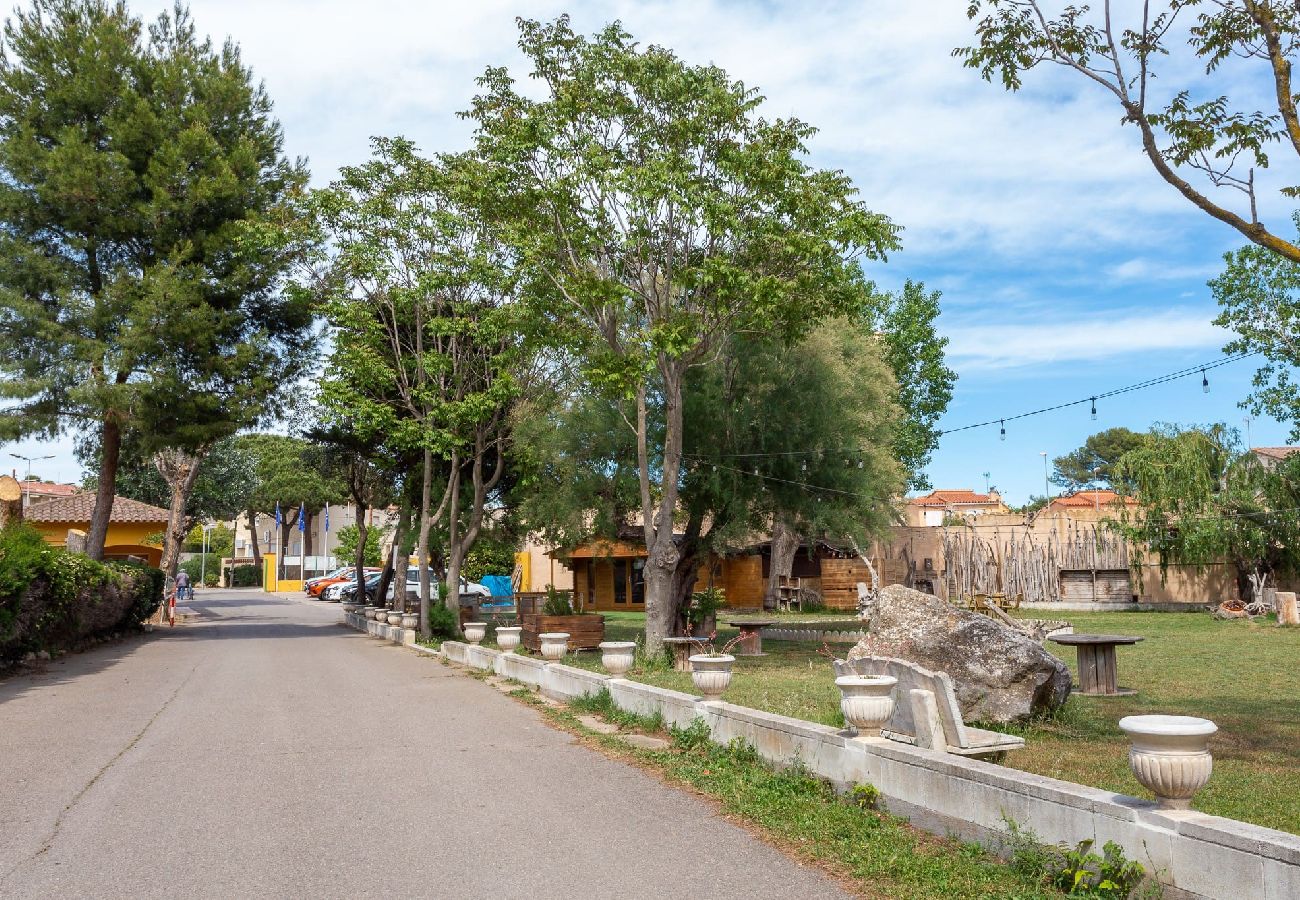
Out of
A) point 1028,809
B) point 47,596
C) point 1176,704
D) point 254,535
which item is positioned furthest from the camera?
point 254,535

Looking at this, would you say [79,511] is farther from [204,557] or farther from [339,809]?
[204,557]

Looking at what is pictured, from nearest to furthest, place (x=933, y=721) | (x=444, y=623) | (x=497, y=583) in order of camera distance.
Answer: (x=933, y=721), (x=444, y=623), (x=497, y=583)

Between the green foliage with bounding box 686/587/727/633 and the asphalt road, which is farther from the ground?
the green foliage with bounding box 686/587/727/633

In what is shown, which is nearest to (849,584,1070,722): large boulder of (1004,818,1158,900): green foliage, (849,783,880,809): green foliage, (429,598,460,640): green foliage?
(849,783,880,809): green foliage

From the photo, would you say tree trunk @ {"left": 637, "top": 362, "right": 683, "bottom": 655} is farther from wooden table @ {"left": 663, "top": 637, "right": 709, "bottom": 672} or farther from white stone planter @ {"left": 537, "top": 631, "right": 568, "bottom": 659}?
white stone planter @ {"left": 537, "top": 631, "right": 568, "bottom": 659}

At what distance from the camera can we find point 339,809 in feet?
24.3

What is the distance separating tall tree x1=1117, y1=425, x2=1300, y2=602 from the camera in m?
29.4

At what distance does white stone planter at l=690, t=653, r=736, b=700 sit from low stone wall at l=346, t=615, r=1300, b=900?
0.44ft

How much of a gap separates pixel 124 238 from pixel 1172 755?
2859 cm

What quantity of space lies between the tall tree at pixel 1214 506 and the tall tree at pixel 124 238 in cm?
2514

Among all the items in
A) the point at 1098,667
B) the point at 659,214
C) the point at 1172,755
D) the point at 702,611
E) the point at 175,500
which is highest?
the point at 659,214

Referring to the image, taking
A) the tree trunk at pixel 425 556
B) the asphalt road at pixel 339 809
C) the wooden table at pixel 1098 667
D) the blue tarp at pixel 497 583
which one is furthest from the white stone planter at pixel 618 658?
the blue tarp at pixel 497 583

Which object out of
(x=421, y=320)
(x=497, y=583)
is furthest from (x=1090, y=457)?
(x=421, y=320)

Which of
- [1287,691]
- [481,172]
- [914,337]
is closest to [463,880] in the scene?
[1287,691]
